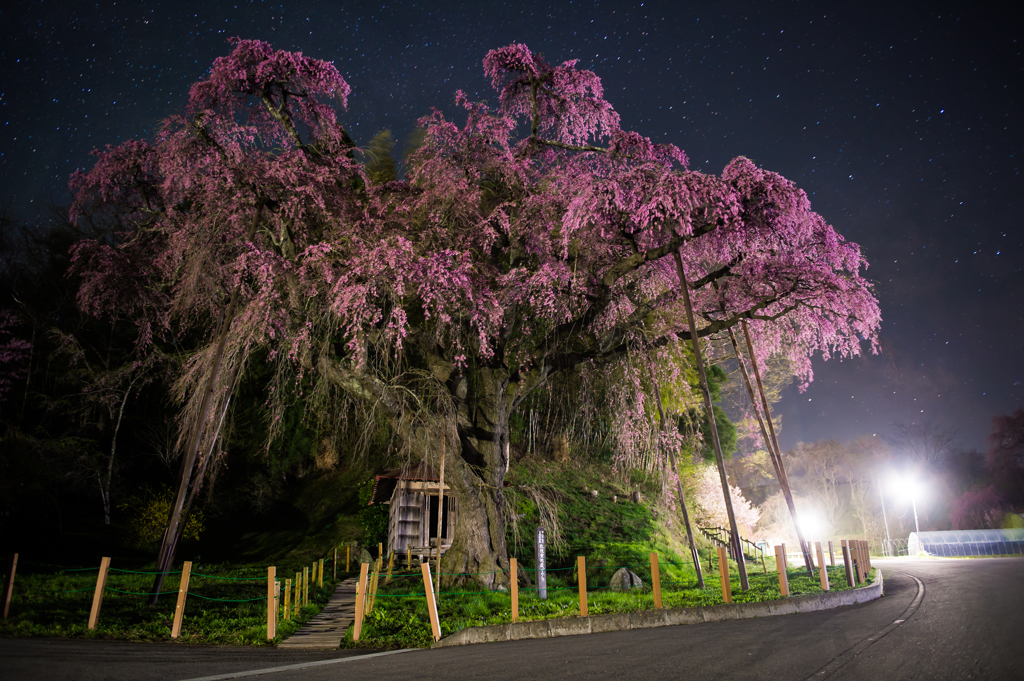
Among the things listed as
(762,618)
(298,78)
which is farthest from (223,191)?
(762,618)

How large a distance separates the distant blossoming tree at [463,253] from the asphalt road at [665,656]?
15.6 feet

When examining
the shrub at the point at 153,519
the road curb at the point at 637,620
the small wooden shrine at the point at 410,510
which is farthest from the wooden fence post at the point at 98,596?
the shrub at the point at 153,519

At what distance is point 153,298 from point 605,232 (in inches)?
486

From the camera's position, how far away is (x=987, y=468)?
164 ft

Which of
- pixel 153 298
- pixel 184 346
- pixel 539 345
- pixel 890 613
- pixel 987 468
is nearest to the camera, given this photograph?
pixel 890 613

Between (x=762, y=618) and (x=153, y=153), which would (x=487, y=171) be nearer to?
(x=153, y=153)

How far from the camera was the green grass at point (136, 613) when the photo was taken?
8.35m

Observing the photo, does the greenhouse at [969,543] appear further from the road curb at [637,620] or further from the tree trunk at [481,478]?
the tree trunk at [481,478]

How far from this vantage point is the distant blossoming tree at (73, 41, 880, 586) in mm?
11273

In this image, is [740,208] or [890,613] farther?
[740,208]

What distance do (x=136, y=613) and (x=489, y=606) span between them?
6149 mm

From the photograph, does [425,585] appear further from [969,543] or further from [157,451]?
[969,543]

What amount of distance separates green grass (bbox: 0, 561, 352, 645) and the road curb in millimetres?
3393

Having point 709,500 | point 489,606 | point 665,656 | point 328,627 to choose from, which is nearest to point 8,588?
point 328,627
